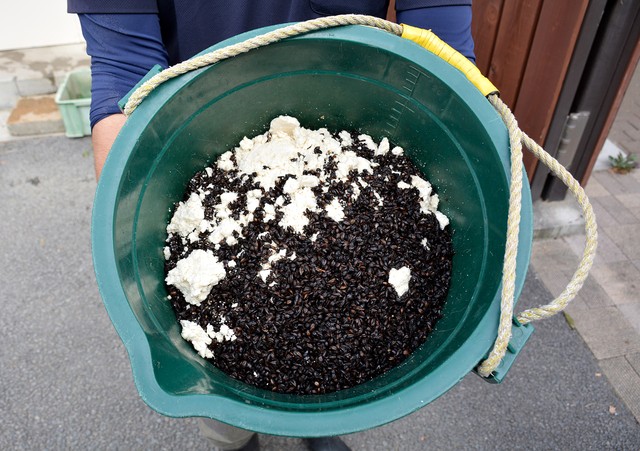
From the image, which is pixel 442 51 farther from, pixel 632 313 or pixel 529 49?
pixel 632 313

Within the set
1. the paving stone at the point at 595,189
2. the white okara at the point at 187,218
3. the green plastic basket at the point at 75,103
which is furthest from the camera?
the green plastic basket at the point at 75,103

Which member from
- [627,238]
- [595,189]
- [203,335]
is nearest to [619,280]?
[627,238]

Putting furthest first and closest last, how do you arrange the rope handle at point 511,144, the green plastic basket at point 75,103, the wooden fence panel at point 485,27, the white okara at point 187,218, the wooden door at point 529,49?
the green plastic basket at point 75,103
the wooden fence panel at point 485,27
the wooden door at point 529,49
the white okara at point 187,218
the rope handle at point 511,144

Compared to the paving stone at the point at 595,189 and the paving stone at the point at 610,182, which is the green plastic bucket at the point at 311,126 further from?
the paving stone at the point at 610,182

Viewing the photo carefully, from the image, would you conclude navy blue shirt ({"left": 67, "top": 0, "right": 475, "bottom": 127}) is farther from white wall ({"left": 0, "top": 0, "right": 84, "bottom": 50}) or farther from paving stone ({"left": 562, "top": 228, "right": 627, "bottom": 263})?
white wall ({"left": 0, "top": 0, "right": 84, "bottom": 50})

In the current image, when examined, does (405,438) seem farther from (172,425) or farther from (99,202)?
(99,202)

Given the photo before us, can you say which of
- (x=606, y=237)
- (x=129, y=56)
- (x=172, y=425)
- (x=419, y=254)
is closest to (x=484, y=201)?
(x=419, y=254)

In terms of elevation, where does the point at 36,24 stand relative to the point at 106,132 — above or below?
below

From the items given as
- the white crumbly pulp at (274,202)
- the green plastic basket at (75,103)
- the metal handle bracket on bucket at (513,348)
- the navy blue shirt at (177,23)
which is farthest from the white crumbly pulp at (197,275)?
the green plastic basket at (75,103)

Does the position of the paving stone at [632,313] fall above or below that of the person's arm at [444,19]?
below
